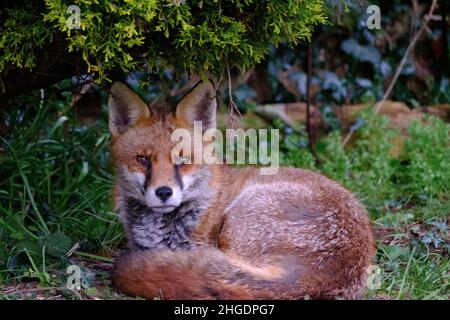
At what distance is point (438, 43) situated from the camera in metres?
9.35

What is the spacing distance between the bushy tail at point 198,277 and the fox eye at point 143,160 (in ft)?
2.11

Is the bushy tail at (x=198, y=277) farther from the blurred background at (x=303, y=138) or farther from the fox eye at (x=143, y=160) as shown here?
the fox eye at (x=143, y=160)

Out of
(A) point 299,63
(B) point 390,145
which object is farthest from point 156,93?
(B) point 390,145

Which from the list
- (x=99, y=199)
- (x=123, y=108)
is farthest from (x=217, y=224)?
(x=99, y=199)

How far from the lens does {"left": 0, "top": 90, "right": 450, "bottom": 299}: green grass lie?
184 inches

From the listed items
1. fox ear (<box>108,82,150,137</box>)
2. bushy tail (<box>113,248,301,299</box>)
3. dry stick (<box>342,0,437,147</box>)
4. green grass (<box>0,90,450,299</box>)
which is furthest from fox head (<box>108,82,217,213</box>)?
dry stick (<box>342,0,437,147</box>)

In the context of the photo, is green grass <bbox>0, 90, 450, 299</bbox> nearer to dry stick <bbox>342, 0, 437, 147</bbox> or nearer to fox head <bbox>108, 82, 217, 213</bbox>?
dry stick <bbox>342, 0, 437, 147</bbox>

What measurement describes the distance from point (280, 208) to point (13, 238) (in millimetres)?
2076

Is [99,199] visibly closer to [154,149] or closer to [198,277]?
[154,149]

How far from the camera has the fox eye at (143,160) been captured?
15.1 feet

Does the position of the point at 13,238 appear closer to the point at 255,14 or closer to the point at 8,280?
the point at 8,280

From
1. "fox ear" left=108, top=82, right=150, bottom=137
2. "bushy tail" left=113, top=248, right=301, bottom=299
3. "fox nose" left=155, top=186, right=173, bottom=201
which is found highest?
"fox ear" left=108, top=82, right=150, bottom=137

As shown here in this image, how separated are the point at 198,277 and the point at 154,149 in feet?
3.36

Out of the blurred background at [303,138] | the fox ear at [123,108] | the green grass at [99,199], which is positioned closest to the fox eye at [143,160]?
the fox ear at [123,108]
